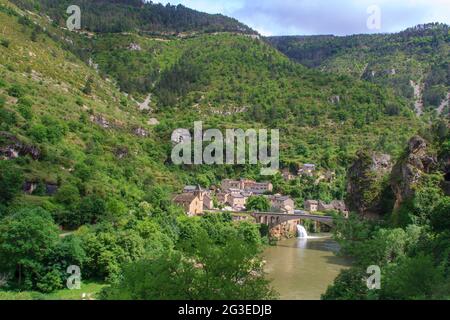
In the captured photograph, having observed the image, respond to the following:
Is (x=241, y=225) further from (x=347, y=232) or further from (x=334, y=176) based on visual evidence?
(x=334, y=176)

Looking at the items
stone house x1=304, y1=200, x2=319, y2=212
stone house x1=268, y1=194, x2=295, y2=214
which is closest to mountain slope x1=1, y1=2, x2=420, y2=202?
stone house x1=304, y1=200, x2=319, y2=212

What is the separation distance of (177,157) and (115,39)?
7942cm

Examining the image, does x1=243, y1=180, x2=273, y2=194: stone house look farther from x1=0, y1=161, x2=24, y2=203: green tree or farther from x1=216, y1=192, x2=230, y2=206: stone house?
x1=0, y1=161, x2=24, y2=203: green tree

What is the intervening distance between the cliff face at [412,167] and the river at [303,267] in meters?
9.36

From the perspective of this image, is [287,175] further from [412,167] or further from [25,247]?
[25,247]

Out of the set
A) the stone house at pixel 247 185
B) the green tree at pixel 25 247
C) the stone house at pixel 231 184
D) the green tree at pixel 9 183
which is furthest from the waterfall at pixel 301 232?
the green tree at pixel 25 247

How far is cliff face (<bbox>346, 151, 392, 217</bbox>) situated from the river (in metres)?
6.15

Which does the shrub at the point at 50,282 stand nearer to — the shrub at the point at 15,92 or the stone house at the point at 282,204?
the shrub at the point at 15,92

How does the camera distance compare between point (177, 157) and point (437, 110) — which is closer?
point (177, 157)

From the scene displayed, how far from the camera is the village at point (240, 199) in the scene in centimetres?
6975

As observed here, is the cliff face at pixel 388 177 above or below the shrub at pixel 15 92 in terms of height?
below

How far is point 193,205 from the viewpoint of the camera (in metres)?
68.9

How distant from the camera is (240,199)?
89.1m
